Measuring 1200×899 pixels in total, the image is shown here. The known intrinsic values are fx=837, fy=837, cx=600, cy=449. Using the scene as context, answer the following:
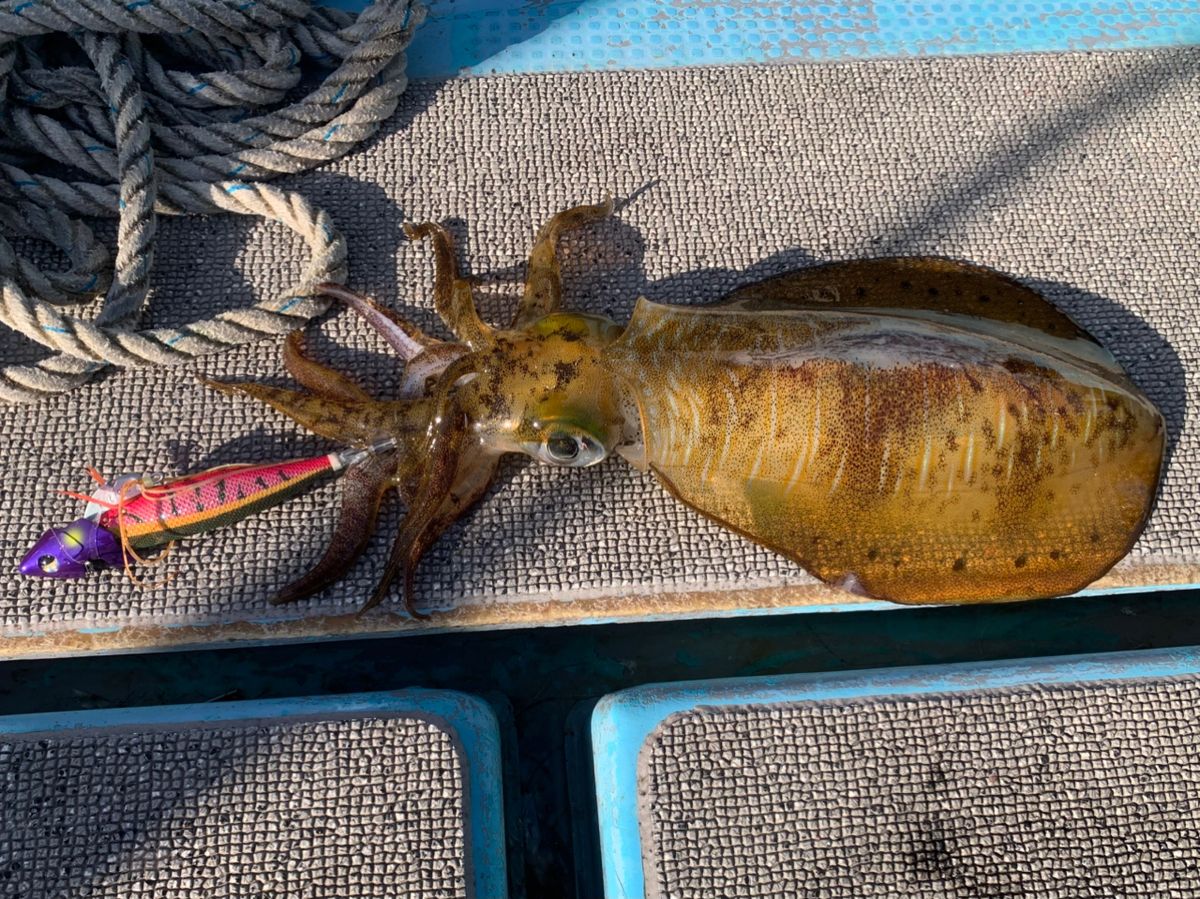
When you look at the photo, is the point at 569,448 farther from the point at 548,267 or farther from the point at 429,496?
the point at 548,267

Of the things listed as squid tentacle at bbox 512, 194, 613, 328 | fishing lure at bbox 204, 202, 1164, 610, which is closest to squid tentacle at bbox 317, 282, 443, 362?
fishing lure at bbox 204, 202, 1164, 610

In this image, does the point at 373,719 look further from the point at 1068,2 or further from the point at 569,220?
the point at 1068,2

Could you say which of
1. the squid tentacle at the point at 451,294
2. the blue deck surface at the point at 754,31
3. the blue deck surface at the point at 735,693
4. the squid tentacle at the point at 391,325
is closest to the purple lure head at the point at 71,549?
the squid tentacle at the point at 391,325

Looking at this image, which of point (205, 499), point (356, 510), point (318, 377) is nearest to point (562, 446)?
point (356, 510)

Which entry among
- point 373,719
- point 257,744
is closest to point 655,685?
point 373,719

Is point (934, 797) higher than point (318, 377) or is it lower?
lower

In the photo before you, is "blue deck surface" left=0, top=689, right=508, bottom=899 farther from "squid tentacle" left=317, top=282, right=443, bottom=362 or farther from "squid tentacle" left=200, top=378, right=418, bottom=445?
"squid tentacle" left=317, top=282, right=443, bottom=362
